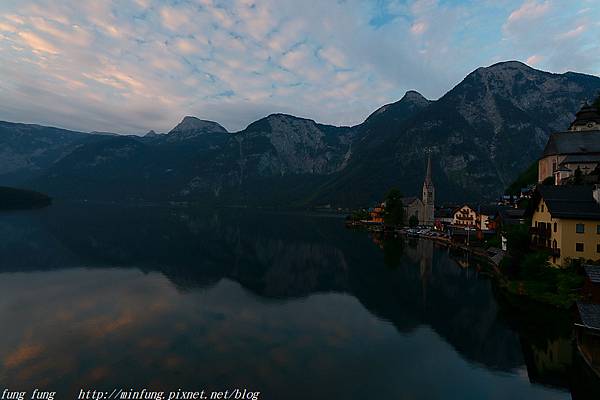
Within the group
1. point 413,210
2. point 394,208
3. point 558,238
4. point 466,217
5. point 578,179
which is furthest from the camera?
point 413,210

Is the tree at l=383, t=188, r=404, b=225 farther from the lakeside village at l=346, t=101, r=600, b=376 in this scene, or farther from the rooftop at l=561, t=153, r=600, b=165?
the rooftop at l=561, t=153, r=600, b=165

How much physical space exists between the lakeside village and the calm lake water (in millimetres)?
3524

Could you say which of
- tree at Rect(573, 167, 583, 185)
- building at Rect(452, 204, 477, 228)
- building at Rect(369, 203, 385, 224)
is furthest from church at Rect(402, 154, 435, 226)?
tree at Rect(573, 167, 583, 185)

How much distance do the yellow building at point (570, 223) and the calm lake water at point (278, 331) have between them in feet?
32.0

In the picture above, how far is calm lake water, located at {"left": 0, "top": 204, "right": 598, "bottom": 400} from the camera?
987 inches

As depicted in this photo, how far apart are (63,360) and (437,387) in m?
27.6

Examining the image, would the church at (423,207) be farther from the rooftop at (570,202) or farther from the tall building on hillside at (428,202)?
the rooftop at (570,202)

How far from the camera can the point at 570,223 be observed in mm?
44438

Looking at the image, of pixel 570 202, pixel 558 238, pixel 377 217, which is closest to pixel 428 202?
pixel 377 217

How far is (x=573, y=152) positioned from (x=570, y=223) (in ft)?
149

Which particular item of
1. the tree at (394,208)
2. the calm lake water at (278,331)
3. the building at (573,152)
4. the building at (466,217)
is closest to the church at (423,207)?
the tree at (394,208)

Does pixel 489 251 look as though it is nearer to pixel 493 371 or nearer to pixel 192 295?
pixel 493 371

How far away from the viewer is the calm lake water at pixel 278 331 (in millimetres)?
25078

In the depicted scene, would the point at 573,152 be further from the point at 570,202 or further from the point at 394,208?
the point at 394,208
